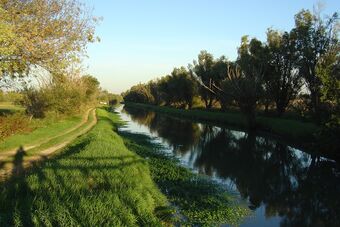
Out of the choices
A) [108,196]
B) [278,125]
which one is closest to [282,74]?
[278,125]

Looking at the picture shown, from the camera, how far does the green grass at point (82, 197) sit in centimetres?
849

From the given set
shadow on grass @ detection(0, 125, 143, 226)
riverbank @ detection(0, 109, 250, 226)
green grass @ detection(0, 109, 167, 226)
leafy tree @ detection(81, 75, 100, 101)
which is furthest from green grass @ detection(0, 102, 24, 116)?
green grass @ detection(0, 109, 167, 226)

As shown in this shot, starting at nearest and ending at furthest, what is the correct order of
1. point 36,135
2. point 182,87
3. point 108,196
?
point 108,196, point 36,135, point 182,87

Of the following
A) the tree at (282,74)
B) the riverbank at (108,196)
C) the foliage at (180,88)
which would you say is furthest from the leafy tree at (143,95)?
the riverbank at (108,196)

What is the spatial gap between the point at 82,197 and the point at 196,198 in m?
5.79

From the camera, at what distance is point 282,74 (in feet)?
171

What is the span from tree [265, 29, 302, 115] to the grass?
3468 cm

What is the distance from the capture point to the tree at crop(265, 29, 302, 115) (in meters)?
50.1

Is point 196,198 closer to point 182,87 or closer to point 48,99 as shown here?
point 48,99

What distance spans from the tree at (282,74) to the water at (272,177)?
56.5ft

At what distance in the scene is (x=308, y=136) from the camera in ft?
103

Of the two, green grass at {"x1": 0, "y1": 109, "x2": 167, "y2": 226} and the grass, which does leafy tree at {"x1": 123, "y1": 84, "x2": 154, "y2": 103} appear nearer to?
the grass

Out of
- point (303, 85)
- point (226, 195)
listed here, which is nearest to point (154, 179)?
point (226, 195)

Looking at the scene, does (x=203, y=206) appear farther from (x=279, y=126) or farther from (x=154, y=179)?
(x=279, y=126)
